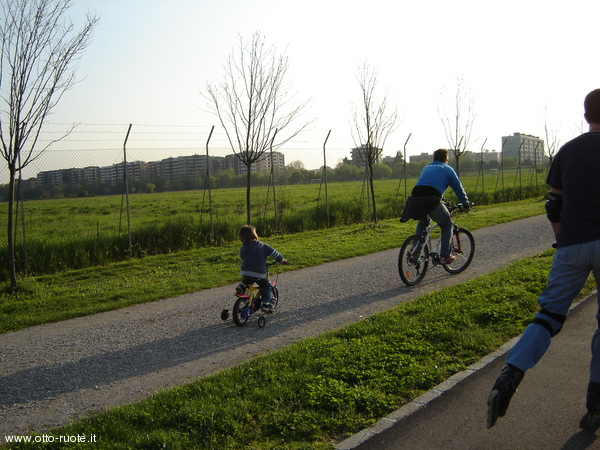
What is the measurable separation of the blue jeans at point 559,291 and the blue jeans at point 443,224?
17.2ft

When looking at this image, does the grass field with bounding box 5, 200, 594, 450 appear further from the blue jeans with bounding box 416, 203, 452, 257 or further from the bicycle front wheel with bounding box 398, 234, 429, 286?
the blue jeans with bounding box 416, 203, 452, 257

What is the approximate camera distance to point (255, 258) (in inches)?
277

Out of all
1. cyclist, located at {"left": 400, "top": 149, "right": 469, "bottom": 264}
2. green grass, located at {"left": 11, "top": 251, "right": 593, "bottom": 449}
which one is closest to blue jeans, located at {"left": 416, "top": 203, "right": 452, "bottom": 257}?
cyclist, located at {"left": 400, "top": 149, "right": 469, "bottom": 264}

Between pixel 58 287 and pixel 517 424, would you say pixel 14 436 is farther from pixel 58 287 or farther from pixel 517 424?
pixel 58 287

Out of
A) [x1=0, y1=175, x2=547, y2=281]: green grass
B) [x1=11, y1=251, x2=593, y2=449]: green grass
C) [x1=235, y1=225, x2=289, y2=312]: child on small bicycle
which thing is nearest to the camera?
[x1=11, y1=251, x2=593, y2=449]: green grass

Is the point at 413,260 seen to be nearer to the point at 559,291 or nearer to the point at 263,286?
the point at 263,286

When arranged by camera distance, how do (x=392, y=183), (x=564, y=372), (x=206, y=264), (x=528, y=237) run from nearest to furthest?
(x=564, y=372) < (x=206, y=264) < (x=528, y=237) < (x=392, y=183)

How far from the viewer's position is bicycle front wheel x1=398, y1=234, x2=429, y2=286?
8.76 m

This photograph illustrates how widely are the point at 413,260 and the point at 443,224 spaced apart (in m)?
0.80

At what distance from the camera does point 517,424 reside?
151 inches

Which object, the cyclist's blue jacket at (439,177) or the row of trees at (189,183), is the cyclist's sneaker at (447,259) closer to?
the cyclist's blue jacket at (439,177)

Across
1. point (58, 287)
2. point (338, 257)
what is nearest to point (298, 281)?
point (338, 257)

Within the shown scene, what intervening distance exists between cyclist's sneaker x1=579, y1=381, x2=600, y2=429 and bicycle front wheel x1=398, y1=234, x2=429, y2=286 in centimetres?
502

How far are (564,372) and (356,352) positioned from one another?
171 centimetres
